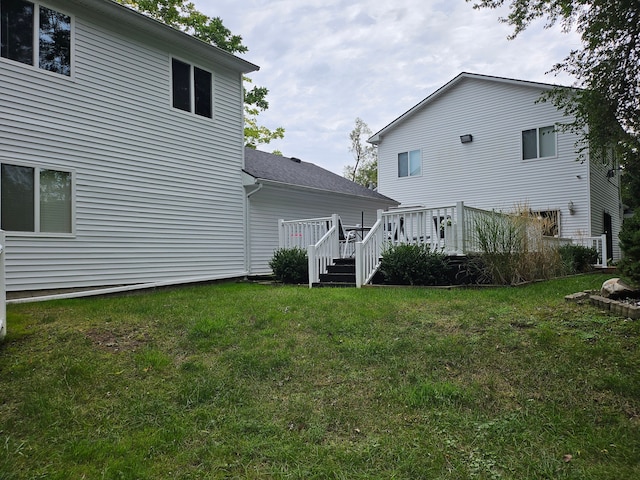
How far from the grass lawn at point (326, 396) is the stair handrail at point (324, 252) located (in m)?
3.70

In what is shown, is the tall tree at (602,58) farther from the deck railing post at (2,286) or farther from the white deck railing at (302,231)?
the deck railing post at (2,286)

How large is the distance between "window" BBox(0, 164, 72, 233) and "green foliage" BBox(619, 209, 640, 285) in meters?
8.44

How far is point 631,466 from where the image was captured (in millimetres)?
2293

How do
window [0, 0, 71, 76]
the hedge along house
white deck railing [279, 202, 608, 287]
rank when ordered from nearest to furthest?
window [0, 0, 71, 76] < white deck railing [279, 202, 608, 287] < the hedge along house

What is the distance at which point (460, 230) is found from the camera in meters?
8.06

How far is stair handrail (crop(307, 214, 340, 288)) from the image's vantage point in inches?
345

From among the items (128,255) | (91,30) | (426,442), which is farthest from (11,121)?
(426,442)

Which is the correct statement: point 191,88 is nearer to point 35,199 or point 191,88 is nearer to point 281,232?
point 281,232

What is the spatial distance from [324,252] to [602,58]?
6.28m

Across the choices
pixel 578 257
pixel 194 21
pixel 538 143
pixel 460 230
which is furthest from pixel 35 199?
pixel 194 21

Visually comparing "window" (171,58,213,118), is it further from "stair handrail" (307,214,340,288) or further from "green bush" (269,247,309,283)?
"stair handrail" (307,214,340,288)

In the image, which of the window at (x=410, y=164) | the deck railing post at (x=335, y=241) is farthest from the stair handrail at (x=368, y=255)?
the window at (x=410, y=164)

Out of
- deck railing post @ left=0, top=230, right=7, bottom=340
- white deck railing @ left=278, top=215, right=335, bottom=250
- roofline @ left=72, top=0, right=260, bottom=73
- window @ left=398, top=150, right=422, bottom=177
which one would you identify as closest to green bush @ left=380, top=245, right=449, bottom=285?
white deck railing @ left=278, top=215, right=335, bottom=250

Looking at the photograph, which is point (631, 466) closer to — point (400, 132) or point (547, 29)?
point (547, 29)
